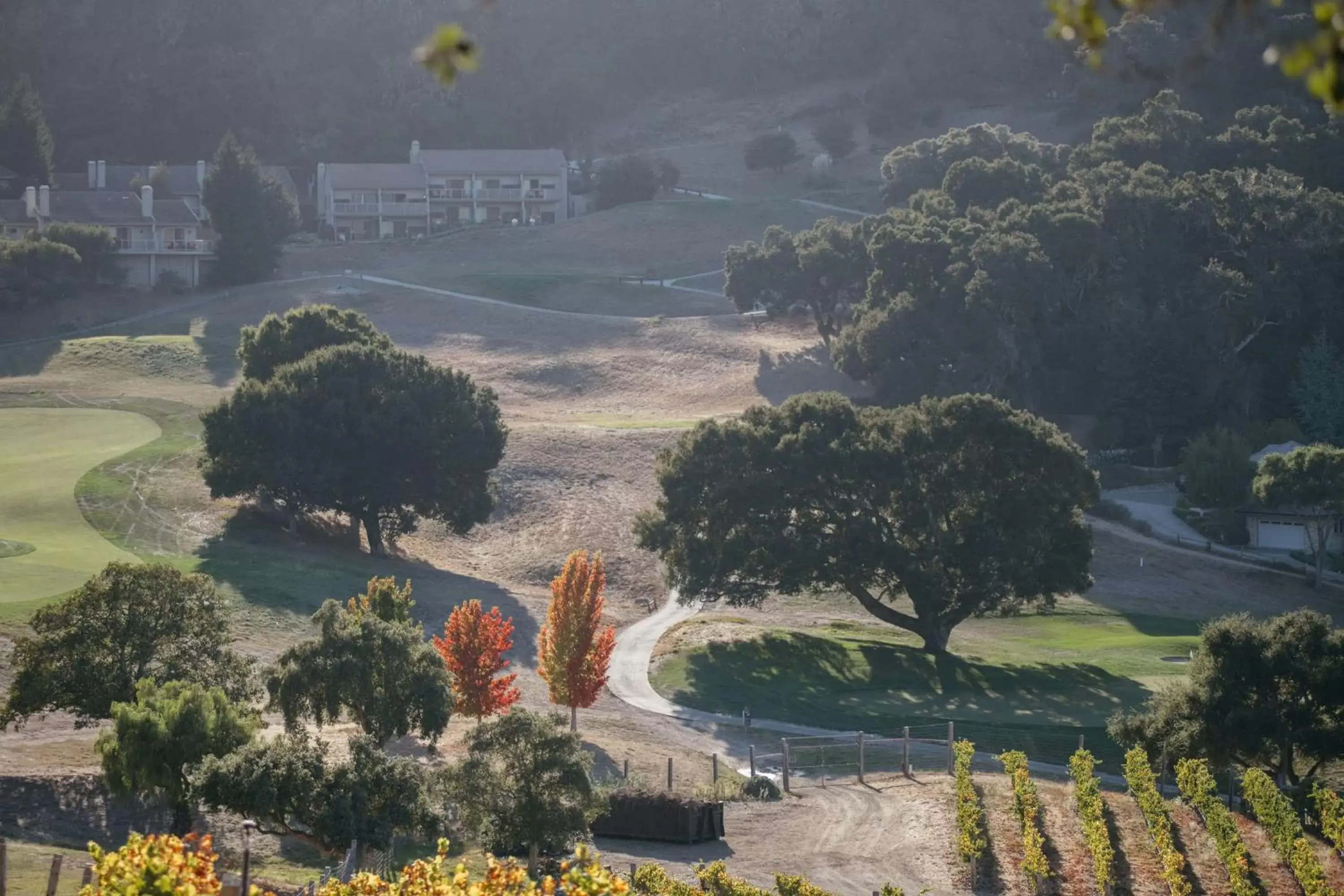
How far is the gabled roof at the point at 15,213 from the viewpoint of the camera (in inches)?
3969

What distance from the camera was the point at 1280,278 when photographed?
81500 millimetres

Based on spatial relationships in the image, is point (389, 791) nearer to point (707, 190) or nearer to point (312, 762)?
point (312, 762)

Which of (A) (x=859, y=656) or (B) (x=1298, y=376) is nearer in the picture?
(A) (x=859, y=656)

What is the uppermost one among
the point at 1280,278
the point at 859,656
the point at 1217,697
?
the point at 1280,278

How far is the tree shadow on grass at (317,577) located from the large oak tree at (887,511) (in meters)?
5.72

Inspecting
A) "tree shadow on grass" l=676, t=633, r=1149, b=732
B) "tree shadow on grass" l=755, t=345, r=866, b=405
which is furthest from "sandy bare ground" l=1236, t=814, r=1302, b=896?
"tree shadow on grass" l=755, t=345, r=866, b=405

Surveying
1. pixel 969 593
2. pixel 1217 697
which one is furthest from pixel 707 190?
pixel 1217 697

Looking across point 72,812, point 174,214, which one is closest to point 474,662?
point 72,812

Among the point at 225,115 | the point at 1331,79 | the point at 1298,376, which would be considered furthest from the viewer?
the point at 225,115

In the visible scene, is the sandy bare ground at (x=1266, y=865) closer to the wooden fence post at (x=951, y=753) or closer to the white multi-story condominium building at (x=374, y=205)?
the wooden fence post at (x=951, y=753)

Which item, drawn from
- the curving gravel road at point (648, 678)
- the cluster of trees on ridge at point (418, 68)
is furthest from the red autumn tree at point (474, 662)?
the cluster of trees on ridge at point (418, 68)

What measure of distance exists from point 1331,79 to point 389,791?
23477 millimetres

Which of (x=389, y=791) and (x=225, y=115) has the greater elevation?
(x=225, y=115)

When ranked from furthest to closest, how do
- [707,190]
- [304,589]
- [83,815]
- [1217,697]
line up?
[707,190] < [304,589] < [1217,697] < [83,815]
